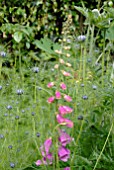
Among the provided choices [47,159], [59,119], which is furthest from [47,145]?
[59,119]

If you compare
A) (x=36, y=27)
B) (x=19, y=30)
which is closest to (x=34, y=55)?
(x=36, y=27)

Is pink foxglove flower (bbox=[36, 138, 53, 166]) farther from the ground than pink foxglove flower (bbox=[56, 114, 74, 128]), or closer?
closer

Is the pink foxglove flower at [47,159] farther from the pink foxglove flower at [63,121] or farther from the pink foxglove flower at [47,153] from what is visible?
the pink foxglove flower at [63,121]

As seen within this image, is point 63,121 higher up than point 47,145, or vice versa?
point 63,121

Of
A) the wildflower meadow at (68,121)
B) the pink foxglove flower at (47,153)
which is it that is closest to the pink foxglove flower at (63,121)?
the wildflower meadow at (68,121)

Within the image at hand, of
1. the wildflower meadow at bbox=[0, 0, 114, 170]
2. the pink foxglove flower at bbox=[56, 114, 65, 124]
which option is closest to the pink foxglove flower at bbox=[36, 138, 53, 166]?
the wildflower meadow at bbox=[0, 0, 114, 170]

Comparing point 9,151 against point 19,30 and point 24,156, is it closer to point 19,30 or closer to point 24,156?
point 24,156

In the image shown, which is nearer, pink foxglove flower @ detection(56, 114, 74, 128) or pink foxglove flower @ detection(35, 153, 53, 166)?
pink foxglove flower @ detection(56, 114, 74, 128)

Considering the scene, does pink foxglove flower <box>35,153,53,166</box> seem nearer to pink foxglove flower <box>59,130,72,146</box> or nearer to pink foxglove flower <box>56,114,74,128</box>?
pink foxglove flower <box>59,130,72,146</box>

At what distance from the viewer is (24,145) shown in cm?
229

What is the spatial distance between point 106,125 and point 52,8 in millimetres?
2888

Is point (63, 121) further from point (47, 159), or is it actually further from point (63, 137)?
point (47, 159)

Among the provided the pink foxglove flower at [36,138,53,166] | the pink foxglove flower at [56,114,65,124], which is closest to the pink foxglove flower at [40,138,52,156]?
the pink foxglove flower at [36,138,53,166]

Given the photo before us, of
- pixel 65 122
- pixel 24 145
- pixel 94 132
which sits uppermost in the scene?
pixel 65 122
